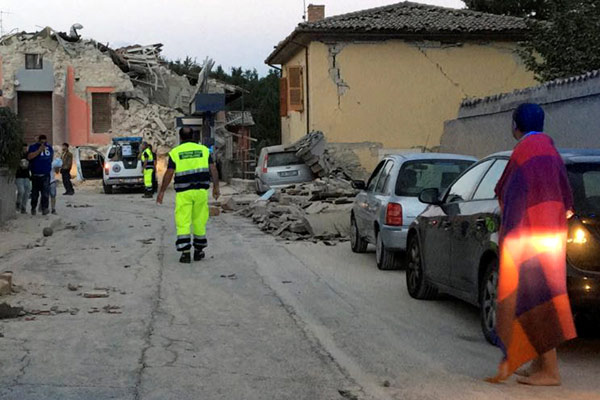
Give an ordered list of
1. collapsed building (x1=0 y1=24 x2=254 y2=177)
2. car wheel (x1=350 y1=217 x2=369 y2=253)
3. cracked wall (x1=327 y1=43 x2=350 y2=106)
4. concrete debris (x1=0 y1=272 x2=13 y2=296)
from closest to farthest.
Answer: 1. concrete debris (x1=0 y1=272 x2=13 y2=296)
2. car wheel (x1=350 y1=217 x2=369 y2=253)
3. cracked wall (x1=327 y1=43 x2=350 y2=106)
4. collapsed building (x1=0 y1=24 x2=254 y2=177)

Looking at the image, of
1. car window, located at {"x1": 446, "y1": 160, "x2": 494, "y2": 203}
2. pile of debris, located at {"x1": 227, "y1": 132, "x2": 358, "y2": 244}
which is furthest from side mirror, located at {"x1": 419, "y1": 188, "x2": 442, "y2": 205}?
pile of debris, located at {"x1": 227, "y1": 132, "x2": 358, "y2": 244}

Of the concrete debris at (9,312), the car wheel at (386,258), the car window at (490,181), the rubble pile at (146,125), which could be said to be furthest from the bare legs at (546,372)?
the rubble pile at (146,125)

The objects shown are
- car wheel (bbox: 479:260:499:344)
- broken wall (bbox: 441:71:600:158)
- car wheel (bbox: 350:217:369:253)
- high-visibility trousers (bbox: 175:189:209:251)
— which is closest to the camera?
car wheel (bbox: 479:260:499:344)

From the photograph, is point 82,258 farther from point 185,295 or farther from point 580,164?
point 580,164

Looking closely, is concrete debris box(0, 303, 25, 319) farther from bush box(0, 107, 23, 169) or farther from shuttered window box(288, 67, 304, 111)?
shuttered window box(288, 67, 304, 111)

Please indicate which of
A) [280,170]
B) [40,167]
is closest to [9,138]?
[40,167]

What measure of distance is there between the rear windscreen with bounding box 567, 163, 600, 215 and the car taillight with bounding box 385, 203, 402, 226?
4.77 m

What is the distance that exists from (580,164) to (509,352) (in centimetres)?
190

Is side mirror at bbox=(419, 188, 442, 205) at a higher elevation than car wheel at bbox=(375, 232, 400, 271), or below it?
higher

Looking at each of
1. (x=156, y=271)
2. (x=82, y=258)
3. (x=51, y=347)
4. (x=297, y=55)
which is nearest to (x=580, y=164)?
(x=51, y=347)

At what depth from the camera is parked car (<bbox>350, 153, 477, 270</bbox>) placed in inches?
453

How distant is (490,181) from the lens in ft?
25.2

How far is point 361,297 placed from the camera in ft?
31.8

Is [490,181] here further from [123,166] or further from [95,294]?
[123,166]
